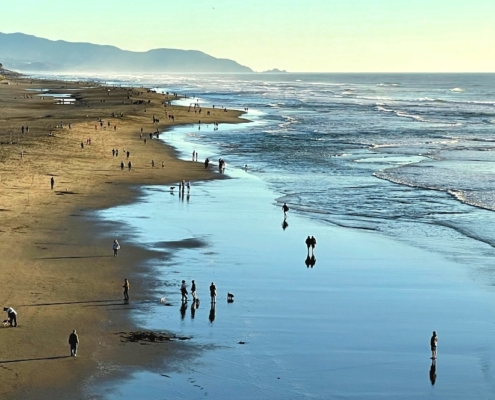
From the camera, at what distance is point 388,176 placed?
57.2 metres

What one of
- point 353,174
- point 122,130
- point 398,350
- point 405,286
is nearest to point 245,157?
point 353,174

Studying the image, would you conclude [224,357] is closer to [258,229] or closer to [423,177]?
[258,229]

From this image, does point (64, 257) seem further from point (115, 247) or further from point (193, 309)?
point (193, 309)

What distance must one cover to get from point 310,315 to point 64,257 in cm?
1121

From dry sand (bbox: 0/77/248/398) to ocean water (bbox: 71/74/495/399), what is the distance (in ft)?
4.38

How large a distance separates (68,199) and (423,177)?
87.5 feet

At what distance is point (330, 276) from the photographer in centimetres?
2972

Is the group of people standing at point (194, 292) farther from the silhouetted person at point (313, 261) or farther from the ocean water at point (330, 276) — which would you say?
the silhouetted person at point (313, 261)

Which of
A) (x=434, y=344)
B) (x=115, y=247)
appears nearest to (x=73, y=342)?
(x=434, y=344)

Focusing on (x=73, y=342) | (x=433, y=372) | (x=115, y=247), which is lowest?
(x=433, y=372)

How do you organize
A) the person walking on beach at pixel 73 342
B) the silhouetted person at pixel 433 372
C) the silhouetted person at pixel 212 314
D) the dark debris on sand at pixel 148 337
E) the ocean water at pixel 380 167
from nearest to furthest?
the silhouetted person at pixel 433 372 < the person walking on beach at pixel 73 342 < the dark debris on sand at pixel 148 337 < the silhouetted person at pixel 212 314 < the ocean water at pixel 380 167

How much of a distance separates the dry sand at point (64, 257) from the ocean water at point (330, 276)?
1.33 meters

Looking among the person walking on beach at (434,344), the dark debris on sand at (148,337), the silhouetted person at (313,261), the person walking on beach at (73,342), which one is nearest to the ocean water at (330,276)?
the silhouetted person at (313,261)

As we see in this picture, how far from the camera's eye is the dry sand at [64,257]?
20.5 m
